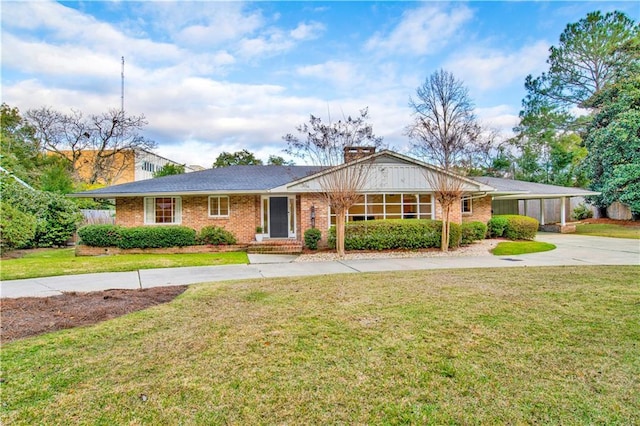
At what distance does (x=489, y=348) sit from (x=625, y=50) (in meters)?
30.5

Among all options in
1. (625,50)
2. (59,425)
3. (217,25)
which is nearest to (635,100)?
(625,50)

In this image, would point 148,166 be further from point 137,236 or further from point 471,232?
point 471,232

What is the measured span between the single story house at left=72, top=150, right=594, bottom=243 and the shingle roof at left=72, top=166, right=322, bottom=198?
0.04 metres

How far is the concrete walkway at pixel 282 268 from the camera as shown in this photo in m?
7.84

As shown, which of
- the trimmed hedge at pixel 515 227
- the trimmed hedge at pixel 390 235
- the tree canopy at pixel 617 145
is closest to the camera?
the trimmed hedge at pixel 390 235

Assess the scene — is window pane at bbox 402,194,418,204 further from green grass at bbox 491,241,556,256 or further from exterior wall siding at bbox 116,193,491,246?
green grass at bbox 491,241,556,256

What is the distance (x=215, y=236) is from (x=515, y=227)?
47.0 feet

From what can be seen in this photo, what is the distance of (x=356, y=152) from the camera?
1445cm

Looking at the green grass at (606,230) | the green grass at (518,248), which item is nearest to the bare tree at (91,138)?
the green grass at (518,248)

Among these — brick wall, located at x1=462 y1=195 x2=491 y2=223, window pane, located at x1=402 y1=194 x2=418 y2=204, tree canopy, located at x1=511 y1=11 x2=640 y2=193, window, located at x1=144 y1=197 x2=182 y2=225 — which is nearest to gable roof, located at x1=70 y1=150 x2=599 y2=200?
window, located at x1=144 y1=197 x2=182 y2=225

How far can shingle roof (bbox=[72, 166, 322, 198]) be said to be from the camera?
15.1 m

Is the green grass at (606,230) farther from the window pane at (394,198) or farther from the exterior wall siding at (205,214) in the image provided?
the window pane at (394,198)

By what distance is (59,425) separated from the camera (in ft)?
8.36

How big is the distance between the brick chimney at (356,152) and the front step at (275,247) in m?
4.03
